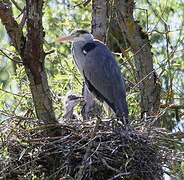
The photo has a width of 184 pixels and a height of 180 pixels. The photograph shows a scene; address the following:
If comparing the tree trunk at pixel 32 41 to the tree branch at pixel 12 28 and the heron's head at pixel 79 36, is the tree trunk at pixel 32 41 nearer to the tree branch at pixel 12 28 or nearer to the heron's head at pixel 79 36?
the tree branch at pixel 12 28

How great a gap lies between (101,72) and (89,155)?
200cm

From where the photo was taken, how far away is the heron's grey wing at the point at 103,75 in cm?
692

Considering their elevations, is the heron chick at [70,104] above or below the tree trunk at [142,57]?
below

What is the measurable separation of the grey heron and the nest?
1.27 metres

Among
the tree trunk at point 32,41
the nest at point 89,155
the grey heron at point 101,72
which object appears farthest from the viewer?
the grey heron at point 101,72

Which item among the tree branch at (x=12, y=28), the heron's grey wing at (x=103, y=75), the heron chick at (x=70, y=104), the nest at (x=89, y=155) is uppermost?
the tree branch at (x=12, y=28)

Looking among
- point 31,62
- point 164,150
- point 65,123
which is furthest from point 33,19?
point 164,150

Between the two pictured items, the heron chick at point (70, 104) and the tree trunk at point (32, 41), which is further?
the heron chick at point (70, 104)

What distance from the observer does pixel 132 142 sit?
17.8 ft

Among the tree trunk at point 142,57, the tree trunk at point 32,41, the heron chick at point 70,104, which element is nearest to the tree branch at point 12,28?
the tree trunk at point 32,41

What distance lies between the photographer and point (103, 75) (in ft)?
23.1

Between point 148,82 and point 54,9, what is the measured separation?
4.38 meters

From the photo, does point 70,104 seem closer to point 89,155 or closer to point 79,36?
point 79,36

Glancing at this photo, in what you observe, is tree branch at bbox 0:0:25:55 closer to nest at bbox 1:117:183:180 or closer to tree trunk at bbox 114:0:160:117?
nest at bbox 1:117:183:180
